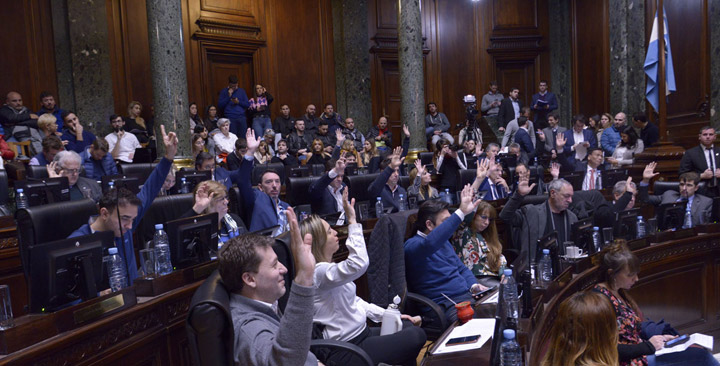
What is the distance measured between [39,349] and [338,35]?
33.1 feet

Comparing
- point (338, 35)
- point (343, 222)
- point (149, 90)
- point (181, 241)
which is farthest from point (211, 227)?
point (338, 35)

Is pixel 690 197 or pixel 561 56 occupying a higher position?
pixel 561 56

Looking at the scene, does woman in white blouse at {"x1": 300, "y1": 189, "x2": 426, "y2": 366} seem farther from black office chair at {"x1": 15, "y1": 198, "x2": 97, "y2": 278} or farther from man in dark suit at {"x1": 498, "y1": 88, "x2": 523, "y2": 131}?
man in dark suit at {"x1": 498, "y1": 88, "x2": 523, "y2": 131}

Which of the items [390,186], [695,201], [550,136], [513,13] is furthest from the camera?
[513,13]

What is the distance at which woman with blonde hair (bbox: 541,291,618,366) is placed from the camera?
2088mm

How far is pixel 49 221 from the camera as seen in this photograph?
9.91 ft

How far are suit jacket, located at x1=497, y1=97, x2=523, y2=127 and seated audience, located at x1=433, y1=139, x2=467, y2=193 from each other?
12.2ft

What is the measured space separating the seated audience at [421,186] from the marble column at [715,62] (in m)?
3.97

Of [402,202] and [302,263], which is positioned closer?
[302,263]

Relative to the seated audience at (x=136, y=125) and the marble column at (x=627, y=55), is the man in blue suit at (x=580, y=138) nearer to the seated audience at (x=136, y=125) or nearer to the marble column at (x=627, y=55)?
Answer: the marble column at (x=627, y=55)

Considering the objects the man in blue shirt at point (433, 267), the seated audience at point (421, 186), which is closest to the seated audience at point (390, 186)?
the seated audience at point (421, 186)

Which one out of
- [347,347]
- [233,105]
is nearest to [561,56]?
[233,105]

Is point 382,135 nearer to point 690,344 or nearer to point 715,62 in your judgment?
point 715,62

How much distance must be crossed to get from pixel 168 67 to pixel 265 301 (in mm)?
4941
